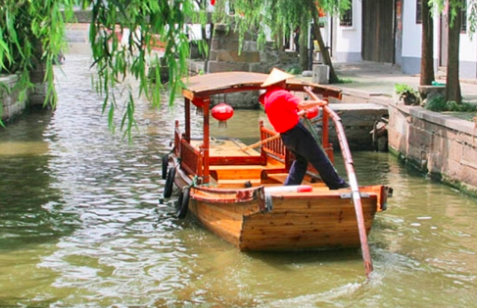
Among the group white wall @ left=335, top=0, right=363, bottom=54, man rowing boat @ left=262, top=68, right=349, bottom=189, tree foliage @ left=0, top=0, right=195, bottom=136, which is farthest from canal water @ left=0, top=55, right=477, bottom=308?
white wall @ left=335, top=0, right=363, bottom=54

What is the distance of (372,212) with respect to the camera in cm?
929

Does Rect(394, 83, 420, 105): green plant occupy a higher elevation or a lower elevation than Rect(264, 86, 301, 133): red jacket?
lower

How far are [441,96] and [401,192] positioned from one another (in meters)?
2.96

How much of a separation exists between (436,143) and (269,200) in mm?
5929

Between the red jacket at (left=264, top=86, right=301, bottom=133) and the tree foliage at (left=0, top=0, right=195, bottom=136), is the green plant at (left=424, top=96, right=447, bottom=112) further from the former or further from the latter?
the tree foliage at (left=0, top=0, right=195, bottom=136)

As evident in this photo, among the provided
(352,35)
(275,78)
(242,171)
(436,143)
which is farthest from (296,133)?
(352,35)

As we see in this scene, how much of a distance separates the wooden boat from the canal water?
227 millimetres

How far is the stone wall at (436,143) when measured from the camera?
12773 mm

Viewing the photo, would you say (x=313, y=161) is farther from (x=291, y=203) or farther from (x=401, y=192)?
(x=401, y=192)

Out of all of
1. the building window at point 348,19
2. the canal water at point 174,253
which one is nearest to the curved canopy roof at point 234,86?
the canal water at point 174,253

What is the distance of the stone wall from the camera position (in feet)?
41.9

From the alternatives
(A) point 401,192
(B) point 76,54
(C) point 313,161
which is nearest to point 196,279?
(C) point 313,161

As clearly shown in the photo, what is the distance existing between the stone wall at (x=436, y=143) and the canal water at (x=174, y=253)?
0.25m

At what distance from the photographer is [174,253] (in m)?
10.1
